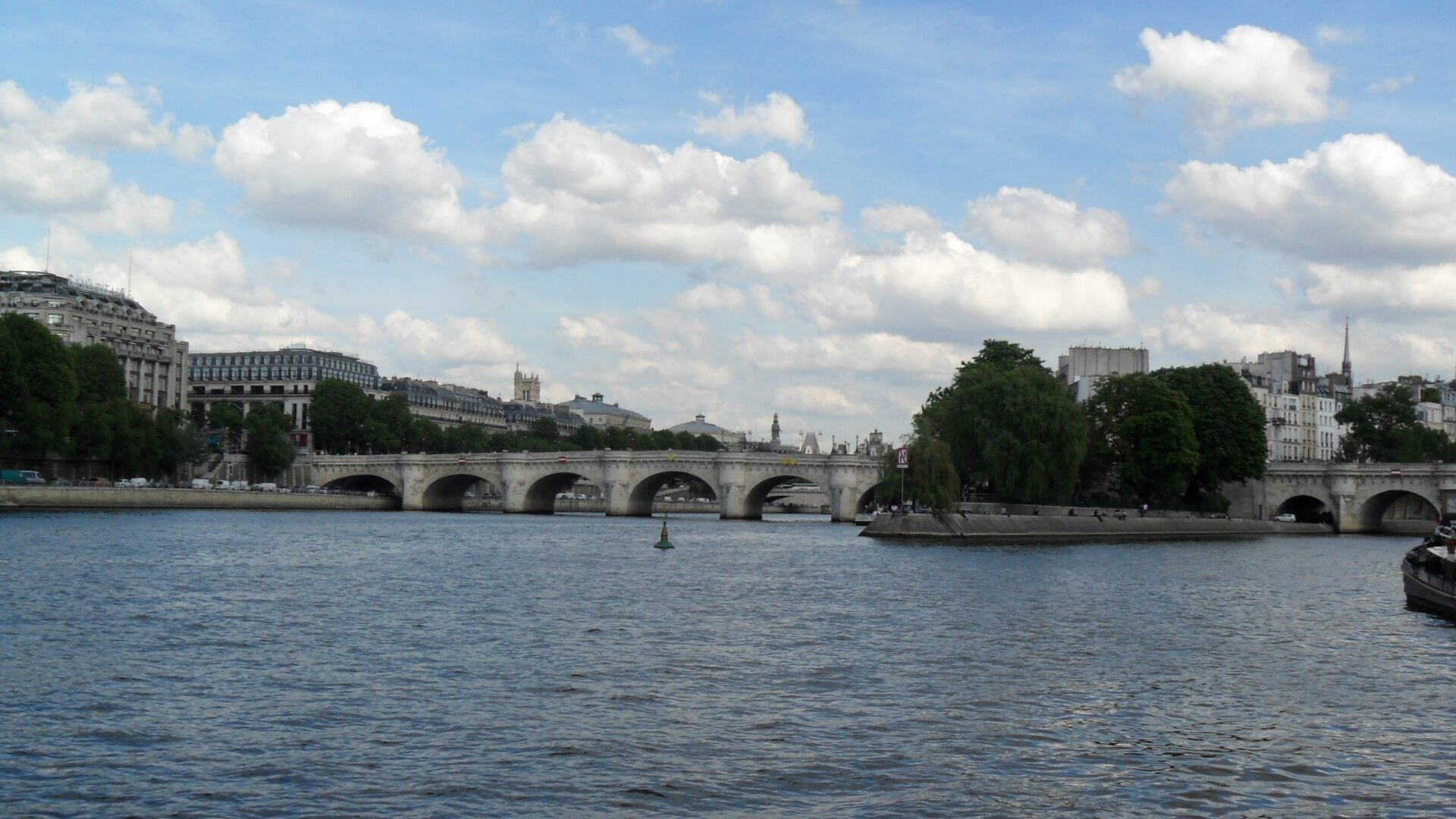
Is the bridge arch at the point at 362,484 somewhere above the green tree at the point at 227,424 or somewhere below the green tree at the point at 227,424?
below

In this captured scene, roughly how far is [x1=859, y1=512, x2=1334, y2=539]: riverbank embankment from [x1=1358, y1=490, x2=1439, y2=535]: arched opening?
44.0ft

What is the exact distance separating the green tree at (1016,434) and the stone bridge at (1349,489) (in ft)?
101

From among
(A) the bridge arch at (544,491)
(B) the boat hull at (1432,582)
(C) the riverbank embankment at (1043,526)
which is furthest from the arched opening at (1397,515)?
(B) the boat hull at (1432,582)

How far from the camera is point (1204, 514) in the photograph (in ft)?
344

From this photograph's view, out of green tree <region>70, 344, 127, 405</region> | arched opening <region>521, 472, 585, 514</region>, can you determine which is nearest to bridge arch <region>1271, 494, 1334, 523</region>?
arched opening <region>521, 472, 585, 514</region>

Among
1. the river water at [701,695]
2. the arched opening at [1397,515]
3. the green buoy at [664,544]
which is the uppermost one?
the arched opening at [1397,515]

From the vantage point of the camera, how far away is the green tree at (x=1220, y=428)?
105000mm

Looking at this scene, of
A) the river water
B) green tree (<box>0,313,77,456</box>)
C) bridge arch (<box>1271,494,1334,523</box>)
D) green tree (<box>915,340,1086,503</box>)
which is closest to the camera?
the river water

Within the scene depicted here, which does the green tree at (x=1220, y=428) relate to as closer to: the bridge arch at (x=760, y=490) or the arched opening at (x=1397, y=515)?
the arched opening at (x=1397, y=515)

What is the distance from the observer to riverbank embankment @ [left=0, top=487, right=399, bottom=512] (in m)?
87.8

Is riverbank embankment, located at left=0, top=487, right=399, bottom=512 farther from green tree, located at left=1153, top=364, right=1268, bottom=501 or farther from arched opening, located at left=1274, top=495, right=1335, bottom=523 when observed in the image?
arched opening, located at left=1274, top=495, right=1335, bottom=523

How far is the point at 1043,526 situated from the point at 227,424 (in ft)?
253

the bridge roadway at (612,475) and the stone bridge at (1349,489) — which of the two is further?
the bridge roadway at (612,475)

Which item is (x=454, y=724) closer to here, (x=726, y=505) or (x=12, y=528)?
(x=12, y=528)
